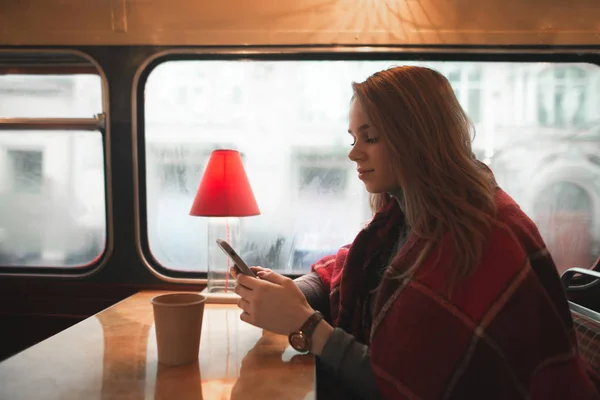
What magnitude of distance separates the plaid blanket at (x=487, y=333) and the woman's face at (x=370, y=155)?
26 centimetres

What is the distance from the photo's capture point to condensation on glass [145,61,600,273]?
1.77 metres

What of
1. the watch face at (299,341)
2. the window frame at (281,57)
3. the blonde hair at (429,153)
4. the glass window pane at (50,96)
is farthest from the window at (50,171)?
the blonde hair at (429,153)

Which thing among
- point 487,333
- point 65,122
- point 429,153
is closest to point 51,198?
point 65,122

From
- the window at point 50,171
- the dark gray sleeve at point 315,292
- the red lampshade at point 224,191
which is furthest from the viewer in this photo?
the window at point 50,171

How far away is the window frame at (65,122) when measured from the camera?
1809mm

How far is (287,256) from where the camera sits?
183 cm

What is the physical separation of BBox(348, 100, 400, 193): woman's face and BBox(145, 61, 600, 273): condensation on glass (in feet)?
2.12

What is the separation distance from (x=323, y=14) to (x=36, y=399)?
61.1 inches

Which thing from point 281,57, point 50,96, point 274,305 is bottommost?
point 274,305

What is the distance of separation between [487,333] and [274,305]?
446mm

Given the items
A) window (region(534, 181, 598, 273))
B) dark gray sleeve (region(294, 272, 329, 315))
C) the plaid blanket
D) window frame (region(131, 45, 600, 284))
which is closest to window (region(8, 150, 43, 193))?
window frame (region(131, 45, 600, 284))

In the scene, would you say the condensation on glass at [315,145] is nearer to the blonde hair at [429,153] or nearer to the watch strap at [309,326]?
the blonde hair at [429,153]

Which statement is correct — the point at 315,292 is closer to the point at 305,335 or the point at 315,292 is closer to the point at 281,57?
the point at 305,335

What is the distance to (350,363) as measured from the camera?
0.91 meters
